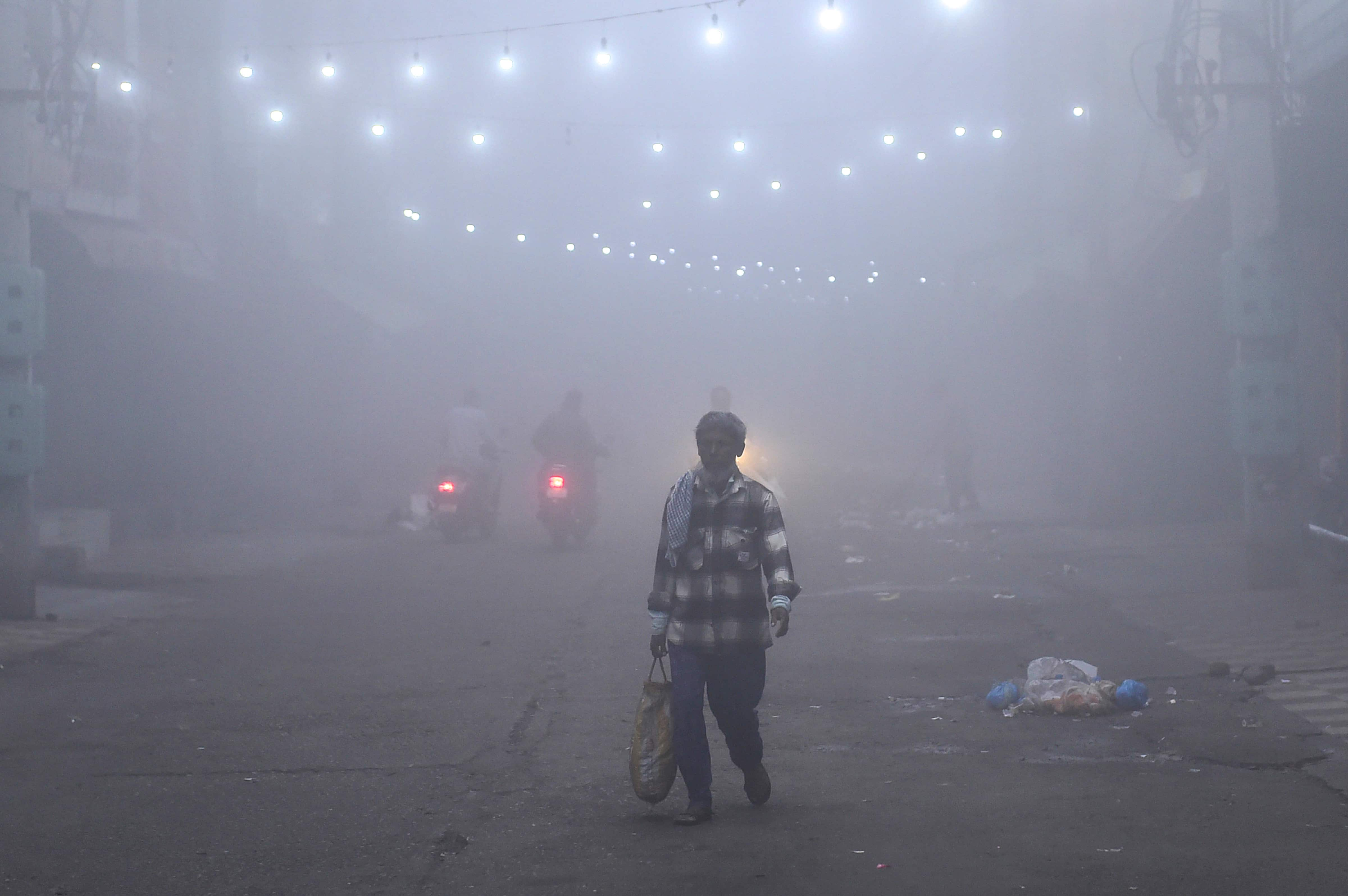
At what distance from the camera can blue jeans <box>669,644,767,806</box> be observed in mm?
5316

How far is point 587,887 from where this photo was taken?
14.7 ft

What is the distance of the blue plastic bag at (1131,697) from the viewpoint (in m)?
7.05

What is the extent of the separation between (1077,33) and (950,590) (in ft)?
65.5

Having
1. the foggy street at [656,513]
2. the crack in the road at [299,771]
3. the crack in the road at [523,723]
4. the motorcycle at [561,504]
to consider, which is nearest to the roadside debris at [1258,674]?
the foggy street at [656,513]

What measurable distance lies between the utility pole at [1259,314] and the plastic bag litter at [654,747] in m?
7.99

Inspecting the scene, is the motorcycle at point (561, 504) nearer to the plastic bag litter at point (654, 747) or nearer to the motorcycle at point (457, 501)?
the motorcycle at point (457, 501)

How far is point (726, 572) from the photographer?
17.7 feet

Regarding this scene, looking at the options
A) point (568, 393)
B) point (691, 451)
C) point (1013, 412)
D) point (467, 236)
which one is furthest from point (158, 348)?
point (467, 236)

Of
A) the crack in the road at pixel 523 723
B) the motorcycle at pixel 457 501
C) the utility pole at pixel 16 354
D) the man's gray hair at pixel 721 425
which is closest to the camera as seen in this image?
the man's gray hair at pixel 721 425

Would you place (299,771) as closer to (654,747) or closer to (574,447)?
(654,747)

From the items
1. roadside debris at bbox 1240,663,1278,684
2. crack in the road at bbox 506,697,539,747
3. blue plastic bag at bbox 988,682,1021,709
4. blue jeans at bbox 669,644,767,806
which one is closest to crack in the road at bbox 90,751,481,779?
crack in the road at bbox 506,697,539,747

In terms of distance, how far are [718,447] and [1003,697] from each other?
2.77m

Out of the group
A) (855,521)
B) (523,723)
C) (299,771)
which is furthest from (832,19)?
(299,771)

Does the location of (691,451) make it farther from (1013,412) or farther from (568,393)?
(568,393)
